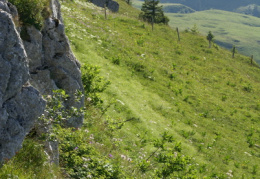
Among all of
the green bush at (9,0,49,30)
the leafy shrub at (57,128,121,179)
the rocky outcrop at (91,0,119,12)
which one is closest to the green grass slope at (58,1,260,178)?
the leafy shrub at (57,128,121,179)

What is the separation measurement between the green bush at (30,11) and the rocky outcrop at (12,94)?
4.43ft

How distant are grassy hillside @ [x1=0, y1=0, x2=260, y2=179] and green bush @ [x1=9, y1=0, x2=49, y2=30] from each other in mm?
3863

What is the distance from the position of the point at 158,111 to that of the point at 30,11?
1494 cm

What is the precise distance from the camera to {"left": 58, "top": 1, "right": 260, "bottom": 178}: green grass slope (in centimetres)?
1766

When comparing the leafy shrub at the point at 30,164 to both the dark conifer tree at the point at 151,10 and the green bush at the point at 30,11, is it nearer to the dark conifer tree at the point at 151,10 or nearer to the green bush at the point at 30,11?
the green bush at the point at 30,11

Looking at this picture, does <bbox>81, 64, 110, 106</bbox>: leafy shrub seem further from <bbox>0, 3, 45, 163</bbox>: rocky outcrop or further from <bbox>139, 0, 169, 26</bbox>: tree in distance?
<bbox>139, 0, 169, 26</bbox>: tree in distance

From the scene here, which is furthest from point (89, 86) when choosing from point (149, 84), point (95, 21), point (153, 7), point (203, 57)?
point (153, 7)

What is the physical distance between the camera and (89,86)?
14445mm

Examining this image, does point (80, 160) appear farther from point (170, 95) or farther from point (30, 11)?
point (170, 95)

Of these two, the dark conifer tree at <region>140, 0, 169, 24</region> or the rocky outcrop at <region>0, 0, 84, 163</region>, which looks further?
the dark conifer tree at <region>140, 0, 169, 24</region>

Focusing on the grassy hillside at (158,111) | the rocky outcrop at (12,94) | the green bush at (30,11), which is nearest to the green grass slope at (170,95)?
the grassy hillside at (158,111)

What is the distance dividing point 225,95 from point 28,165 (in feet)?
92.9

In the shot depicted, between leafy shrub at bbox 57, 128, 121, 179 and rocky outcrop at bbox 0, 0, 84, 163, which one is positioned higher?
rocky outcrop at bbox 0, 0, 84, 163

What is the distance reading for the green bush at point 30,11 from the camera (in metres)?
8.91
